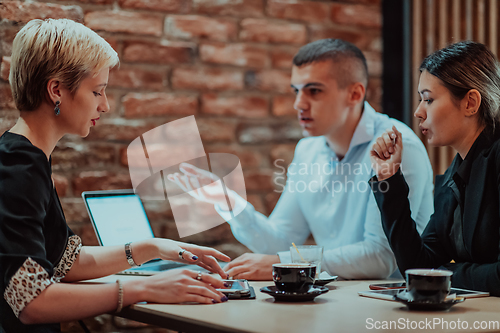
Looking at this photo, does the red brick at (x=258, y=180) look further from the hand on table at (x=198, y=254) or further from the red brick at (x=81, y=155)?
the hand on table at (x=198, y=254)

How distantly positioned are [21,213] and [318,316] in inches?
24.9

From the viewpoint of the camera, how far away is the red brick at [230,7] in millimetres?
2166

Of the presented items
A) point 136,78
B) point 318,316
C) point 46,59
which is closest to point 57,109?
point 46,59

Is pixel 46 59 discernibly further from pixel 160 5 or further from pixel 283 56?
pixel 283 56

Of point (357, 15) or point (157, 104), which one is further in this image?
point (357, 15)

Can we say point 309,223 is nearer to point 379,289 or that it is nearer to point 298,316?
point 379,289

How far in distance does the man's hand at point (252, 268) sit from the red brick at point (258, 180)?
2.60 ft

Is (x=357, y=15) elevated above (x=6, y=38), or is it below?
above

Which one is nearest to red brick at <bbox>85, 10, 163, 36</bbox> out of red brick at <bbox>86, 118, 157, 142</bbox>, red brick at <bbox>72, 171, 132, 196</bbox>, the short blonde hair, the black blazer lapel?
red brick at <bbox>86, 118, 157, 142</bbox>

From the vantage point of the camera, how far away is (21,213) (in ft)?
3.40

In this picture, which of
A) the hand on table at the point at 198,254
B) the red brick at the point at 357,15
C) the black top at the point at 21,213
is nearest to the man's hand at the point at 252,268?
the hand on table at the point at 198,254

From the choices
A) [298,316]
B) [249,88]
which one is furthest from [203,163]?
[298,316]

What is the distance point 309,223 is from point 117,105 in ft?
3.00

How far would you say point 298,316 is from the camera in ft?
3.15
